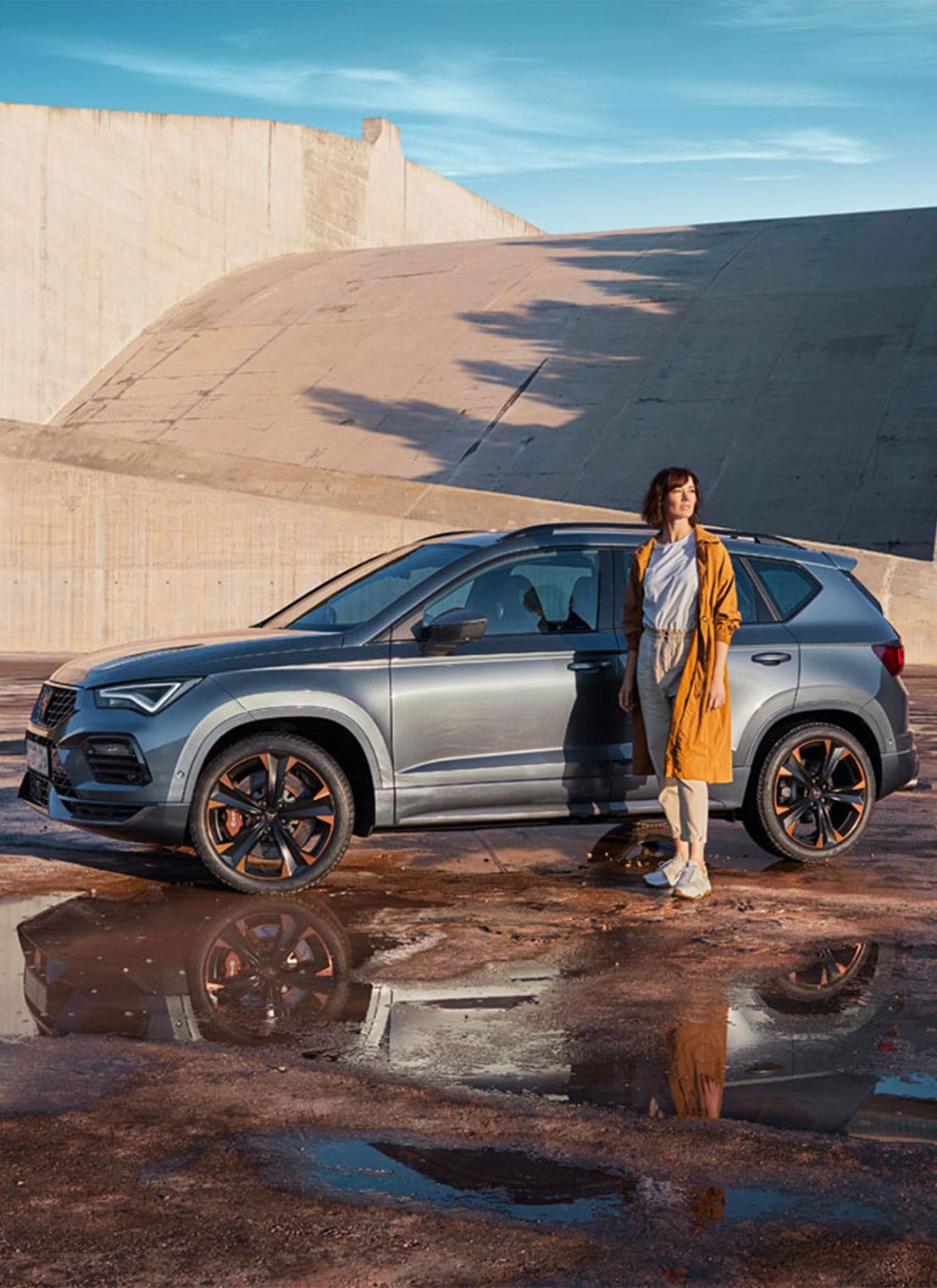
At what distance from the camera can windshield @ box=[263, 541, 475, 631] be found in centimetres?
823

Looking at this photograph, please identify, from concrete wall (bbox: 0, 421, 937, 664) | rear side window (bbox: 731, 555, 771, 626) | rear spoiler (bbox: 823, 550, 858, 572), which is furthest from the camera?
concrete wall (bbox: 0, 421, 937, 664)

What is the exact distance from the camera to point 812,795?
8.57 metres

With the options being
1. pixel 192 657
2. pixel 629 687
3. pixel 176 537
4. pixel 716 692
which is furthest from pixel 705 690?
pixel 176 537

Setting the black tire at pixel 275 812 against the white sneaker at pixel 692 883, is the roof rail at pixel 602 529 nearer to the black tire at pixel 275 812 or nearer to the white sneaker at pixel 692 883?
the black tire at pixel 275 812

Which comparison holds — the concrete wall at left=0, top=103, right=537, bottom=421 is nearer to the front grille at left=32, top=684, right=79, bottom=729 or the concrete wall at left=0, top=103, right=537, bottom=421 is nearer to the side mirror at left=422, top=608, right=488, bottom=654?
the front grille at left=32, top=684, right=79, bottom=729

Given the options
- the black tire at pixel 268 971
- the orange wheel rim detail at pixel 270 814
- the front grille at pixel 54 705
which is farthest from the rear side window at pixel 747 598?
the front grille at pixel 54 705

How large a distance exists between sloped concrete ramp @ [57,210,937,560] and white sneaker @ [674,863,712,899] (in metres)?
23.6

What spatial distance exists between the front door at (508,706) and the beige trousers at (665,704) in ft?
1.17

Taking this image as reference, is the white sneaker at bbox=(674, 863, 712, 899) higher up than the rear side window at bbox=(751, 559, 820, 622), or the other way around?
the rear side window at bbox=(751, 559, 820, 622)

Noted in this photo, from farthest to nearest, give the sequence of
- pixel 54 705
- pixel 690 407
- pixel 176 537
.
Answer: pixel 690 407 → pixel 176 537 → pixel 54 705

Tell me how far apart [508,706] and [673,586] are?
0.99 m

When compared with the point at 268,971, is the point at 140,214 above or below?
above

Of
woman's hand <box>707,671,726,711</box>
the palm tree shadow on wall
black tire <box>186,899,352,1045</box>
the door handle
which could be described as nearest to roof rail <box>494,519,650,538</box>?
the door handle

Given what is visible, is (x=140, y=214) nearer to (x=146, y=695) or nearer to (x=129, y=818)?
(x=146, y=695)
